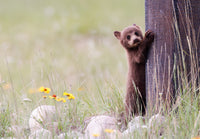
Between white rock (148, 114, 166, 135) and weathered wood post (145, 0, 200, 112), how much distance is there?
11.9 inches

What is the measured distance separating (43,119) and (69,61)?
20.0 feet

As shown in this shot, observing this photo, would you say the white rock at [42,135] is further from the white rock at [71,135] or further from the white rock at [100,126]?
the white rock at [100,126]

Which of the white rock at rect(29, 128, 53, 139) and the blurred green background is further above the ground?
the blurred green background

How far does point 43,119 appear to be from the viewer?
11.6ft

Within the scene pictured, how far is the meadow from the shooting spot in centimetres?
364

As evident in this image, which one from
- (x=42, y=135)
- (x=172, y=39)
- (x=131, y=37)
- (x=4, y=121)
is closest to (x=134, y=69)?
(x=131, y=37)

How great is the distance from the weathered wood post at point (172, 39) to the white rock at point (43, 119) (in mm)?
979

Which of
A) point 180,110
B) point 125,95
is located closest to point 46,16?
point 125,95

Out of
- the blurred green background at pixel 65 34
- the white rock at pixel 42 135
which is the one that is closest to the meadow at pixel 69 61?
the blurred green background at pixel 65 34

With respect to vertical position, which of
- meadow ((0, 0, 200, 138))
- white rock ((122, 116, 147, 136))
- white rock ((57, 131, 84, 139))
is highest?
meadow ((0, 0, 200, 138))

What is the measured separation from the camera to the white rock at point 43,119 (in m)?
3.52

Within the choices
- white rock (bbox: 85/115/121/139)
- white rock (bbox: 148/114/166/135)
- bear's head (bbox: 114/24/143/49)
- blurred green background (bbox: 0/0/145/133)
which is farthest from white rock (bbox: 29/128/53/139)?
blurred green background (bbox: 0/0/145/133)

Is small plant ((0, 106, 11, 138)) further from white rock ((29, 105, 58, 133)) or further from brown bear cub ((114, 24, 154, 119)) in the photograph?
brown bear cub ((114, 24, 154, 119))

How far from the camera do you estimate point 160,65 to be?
3.66m
